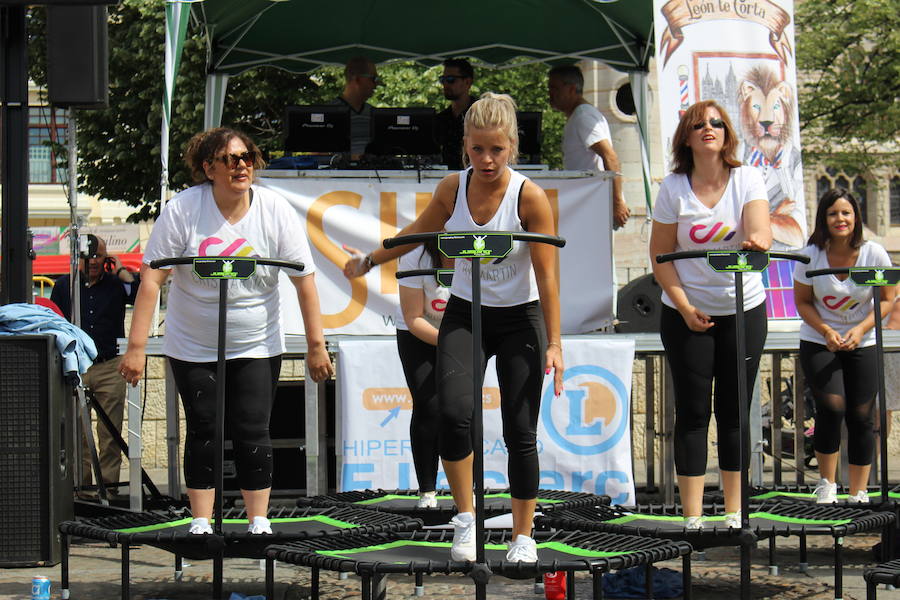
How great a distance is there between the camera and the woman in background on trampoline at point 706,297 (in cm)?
577

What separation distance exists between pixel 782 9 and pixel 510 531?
208 inches

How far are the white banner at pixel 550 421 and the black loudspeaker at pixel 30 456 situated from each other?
187 cm

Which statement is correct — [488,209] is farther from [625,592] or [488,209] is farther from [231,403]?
[625,592]

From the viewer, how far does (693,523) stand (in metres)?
5.75

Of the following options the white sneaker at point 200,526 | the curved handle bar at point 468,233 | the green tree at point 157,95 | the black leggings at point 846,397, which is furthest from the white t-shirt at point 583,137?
the green tree at point 157,95

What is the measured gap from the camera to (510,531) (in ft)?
18.4

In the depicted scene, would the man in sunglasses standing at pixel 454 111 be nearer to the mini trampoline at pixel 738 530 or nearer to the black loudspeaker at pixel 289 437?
the black loudspeaker at pixel 289 437

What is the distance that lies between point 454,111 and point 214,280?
5463mm

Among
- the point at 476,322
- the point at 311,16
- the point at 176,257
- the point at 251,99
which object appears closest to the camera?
the point at 476,322

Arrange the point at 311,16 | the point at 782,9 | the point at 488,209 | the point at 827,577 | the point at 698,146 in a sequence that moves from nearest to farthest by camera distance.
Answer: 1. the point at 488,209
2. the point at 698,146
3. the point at 827,577
4. the point at 782,9
5. the point at 311,16

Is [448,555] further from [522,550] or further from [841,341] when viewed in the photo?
[841,341]

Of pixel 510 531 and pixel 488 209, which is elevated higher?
pixel 488 209

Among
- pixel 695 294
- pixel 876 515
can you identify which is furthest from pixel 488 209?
pixel 876 515

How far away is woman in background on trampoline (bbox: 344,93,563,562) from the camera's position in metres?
5.01
